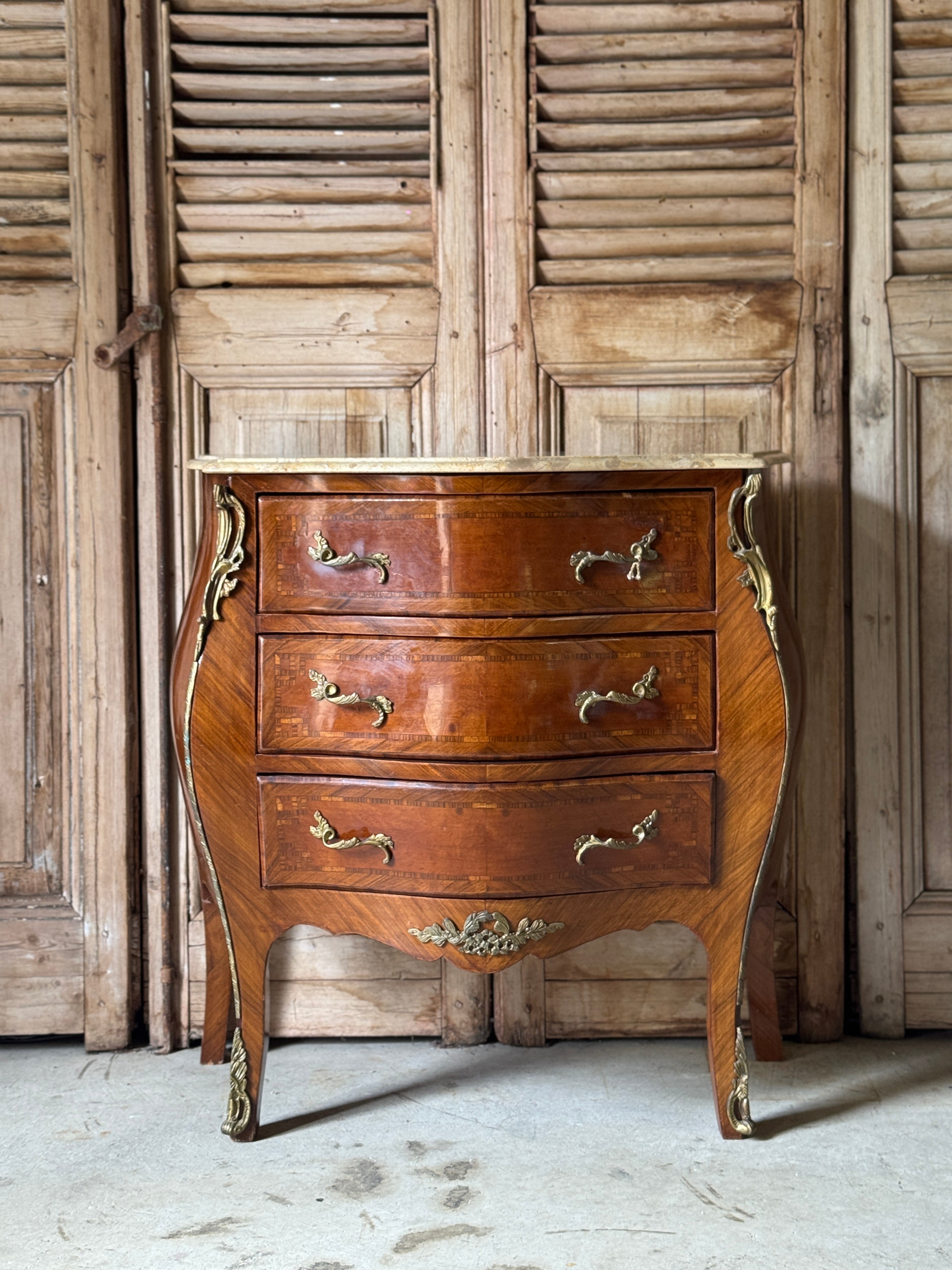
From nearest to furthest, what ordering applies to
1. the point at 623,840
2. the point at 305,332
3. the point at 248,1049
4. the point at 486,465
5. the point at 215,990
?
the point at 486,465
the point at 623,840
the point at 248,1049
the point at 215,990
the point at 305,332

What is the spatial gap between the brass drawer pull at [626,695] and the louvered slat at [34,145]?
140 cm

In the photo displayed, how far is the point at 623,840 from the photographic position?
1.91m

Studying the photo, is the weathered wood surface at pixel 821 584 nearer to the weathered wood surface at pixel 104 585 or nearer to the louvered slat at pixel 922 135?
the louvered slat at pixel 922 135

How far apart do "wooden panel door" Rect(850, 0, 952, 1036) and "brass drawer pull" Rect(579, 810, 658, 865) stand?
0.75 m

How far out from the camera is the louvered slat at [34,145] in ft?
7.70

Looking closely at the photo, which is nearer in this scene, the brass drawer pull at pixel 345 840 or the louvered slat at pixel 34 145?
the brass drawer pull at pixel 345 840

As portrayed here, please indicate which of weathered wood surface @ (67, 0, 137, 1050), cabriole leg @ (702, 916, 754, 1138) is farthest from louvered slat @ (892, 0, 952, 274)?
weathered wood surface @ (67, 0, 137, 1050)

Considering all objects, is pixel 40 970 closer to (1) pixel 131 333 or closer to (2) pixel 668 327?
(1) pixel 131 333

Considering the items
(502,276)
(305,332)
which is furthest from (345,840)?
(502,276)

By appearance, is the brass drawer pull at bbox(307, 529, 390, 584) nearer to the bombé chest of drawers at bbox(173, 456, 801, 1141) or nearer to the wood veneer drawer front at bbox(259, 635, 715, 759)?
the bombé chest of drawers at bbox(173, 456, 801, 1141)

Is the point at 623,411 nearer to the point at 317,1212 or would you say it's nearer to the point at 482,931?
the point at 482,931

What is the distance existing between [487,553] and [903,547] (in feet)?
3.43

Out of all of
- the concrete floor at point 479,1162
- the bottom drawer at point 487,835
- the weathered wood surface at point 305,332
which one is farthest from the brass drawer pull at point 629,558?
the concrete floor at point 479,1162

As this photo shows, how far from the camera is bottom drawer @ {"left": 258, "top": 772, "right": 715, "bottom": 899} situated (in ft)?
6.11
